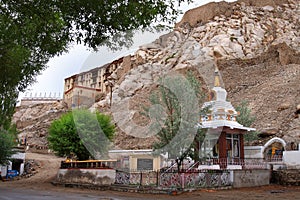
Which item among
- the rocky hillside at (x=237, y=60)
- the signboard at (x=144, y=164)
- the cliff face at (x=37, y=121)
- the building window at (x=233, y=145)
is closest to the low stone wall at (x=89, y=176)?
the signboard at (x=144, y=164)

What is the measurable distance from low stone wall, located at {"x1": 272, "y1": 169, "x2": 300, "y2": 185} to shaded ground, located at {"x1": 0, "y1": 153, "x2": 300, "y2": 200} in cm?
71

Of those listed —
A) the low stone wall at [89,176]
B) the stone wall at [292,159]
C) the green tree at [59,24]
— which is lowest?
the low stone wall at [89,176]

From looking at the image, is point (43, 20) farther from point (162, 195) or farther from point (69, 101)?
point (69, 101)

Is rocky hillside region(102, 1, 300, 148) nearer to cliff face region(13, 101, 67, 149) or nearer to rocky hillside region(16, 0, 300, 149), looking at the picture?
rocky hillside region(16, 0, 300, 149)

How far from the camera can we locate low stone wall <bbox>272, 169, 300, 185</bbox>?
52.3ft

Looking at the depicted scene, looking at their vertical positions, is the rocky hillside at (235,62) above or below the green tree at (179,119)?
above

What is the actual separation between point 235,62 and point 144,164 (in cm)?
3646

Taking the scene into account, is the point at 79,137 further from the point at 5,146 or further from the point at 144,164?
the point at 5,146

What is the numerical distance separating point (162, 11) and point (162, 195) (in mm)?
8238

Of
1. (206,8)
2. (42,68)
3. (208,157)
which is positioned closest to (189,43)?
(206,8)

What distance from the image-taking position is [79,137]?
821 inches

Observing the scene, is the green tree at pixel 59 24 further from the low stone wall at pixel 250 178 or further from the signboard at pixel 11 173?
the signboard at pixel 11 173

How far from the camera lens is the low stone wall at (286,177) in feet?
52.3

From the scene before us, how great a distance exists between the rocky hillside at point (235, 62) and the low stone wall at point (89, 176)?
15.3 meters
